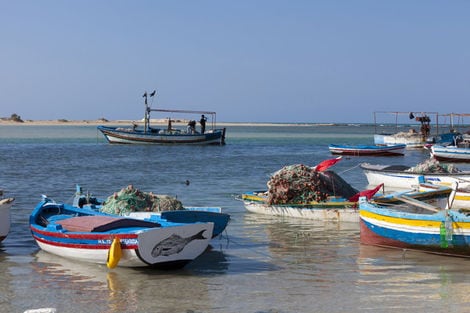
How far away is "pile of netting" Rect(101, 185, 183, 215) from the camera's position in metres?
12.8

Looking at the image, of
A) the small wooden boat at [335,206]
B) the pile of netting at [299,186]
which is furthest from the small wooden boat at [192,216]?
the pile of netting at [299,186]

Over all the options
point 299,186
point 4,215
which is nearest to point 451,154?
point 299,186

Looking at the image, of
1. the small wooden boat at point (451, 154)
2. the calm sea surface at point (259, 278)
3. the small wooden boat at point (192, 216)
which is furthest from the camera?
the small wooden boat at point (451, 154)

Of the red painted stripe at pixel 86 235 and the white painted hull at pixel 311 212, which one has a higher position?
the red painted stripe at pixel 86 235

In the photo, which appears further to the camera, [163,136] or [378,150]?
[163,136]

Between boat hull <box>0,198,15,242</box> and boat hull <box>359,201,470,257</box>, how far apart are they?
6.27 metres

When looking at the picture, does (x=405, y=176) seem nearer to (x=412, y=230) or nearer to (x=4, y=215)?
(x=412, y=230)

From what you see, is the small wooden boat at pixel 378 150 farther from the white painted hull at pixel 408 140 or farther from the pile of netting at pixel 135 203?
the pile of netting at pixel 135 203

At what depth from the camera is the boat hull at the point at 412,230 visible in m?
11.2

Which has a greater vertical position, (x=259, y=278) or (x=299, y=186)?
(x=299, y=186)

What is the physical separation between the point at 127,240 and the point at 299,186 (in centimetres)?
662

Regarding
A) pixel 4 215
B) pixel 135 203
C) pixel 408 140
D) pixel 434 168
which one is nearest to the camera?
pixel 4 215

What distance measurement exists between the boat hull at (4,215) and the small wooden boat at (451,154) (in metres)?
27.8

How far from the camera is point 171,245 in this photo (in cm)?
1023
